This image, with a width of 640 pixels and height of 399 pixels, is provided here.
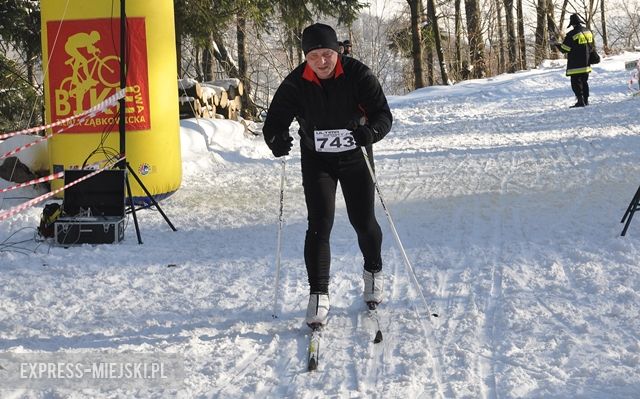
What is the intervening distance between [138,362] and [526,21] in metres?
44.4

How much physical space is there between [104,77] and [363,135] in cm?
522

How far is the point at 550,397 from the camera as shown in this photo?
11.7 ft

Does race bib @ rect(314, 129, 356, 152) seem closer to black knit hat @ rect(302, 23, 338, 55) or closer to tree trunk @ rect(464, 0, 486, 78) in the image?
black knit hat @ rect(302, 23, 338, 55)

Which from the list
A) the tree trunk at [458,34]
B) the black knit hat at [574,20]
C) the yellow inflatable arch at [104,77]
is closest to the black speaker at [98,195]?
the yellow inflatable arch at [104,77]

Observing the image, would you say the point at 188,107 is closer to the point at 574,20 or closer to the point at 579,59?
the point at 579,59

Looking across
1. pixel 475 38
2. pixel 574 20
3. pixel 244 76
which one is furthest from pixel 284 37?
pixel 574 20

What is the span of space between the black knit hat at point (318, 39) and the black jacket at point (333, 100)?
17 cm

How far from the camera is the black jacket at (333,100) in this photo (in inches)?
181

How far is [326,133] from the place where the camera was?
4.58m

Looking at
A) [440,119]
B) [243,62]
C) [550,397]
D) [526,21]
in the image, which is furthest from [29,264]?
[526,21]

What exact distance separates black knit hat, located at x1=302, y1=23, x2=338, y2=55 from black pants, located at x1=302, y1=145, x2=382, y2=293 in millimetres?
665

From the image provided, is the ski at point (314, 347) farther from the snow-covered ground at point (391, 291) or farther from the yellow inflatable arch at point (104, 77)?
the yellow inflatable arch at point (104, 77)

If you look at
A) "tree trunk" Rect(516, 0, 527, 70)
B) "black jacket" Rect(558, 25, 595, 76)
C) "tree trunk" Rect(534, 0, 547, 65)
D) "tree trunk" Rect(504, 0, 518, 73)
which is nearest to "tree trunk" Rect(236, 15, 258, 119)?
"black jacket" Rect(558, 25, 595, 76)

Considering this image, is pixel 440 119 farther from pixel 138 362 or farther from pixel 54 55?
pixel 138 362
